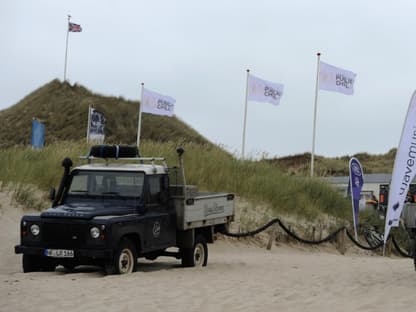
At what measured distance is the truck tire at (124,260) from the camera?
1141 centimetres

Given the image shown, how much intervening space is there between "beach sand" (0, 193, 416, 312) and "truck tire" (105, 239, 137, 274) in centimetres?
20

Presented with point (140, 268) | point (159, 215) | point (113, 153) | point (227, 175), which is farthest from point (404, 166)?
point (227, 175)

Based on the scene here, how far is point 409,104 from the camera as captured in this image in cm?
1314

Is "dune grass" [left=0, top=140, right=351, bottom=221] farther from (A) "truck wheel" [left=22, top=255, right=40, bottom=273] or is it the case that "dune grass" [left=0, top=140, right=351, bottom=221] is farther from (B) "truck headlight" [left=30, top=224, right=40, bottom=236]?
(B) "truck headlight" [left=30, top=224, right=40, bottom=236]

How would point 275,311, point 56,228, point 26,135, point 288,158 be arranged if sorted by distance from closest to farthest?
point 275,311, point 56,228, point 26,135, point 288,158

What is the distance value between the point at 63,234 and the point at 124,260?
1094 mm

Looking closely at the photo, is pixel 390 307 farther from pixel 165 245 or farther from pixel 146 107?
pixel 146 107

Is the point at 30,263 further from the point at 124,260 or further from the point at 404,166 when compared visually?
the point at 404,166

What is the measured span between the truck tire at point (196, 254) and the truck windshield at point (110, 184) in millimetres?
1842

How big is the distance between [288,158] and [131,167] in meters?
50.5

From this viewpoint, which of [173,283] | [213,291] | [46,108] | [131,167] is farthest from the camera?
[46,108]

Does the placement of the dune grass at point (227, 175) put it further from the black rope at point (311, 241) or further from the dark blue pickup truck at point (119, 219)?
the dark blue pickup truck at point (119, 219)

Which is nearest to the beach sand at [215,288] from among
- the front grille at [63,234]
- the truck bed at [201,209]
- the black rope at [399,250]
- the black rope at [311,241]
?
the front grille at [63,234]

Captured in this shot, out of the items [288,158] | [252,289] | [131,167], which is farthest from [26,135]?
[252,289]
